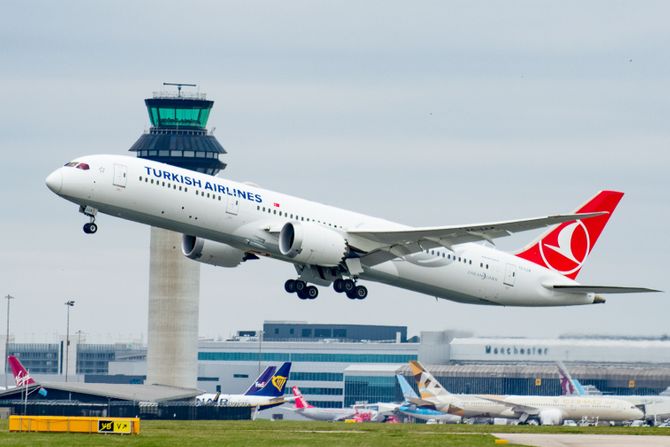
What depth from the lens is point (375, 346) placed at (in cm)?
18400

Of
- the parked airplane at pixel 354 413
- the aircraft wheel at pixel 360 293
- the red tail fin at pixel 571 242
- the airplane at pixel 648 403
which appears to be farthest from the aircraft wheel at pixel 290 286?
the parked airplane at pixel 354 413

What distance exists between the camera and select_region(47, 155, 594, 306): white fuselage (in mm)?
65812

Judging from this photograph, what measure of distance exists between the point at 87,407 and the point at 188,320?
162 ft

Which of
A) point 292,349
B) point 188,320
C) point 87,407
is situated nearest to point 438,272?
point 87,407

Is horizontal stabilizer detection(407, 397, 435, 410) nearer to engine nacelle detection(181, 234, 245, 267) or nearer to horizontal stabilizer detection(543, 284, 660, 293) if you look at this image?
horizontal stabilizer detection(543, 284, 660, 293)

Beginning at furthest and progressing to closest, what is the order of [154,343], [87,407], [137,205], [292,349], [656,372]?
[292,349] → [154,343] → [656,372] → [87,407] → [137,205]

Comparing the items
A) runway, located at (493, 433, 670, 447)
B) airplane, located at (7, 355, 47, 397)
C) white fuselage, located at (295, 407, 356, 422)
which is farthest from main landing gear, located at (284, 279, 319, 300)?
white fuselage, located at (295, 407, 356, 422)

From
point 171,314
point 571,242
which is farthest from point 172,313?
point 571,242

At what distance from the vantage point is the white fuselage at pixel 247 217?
65812 millimetres

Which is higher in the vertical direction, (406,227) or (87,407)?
(406,227)

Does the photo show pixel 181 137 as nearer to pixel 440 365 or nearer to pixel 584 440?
pixel 440 365

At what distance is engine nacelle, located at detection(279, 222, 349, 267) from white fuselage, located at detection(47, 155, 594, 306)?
0.55 metres

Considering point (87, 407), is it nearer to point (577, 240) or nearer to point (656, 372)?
point (577, 240)

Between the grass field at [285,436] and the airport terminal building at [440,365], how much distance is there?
5244 centimetres
